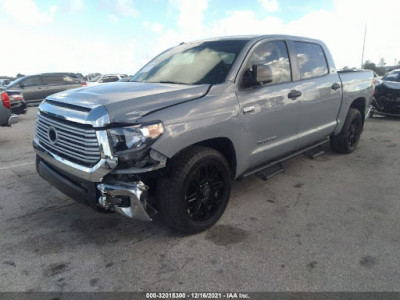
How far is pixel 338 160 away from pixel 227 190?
9.97 feet

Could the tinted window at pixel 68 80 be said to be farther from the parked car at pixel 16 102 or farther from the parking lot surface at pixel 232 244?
the parking lot surface at pixel 232 244

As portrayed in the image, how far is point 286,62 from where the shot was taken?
4066mm

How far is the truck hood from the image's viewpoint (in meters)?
2.61

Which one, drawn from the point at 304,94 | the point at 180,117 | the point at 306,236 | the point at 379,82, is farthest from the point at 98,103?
the point at 379,82

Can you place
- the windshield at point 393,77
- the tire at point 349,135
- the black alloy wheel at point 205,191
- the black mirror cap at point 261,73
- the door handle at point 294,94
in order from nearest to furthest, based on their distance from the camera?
the black alloy wheel at point 205,191
the black mirror cap at point 261,73
the door handle at point 294,94
the tire at point 349,135
the windshield at point 393,77

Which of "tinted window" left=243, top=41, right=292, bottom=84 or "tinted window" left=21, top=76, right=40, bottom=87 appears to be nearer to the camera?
"tinted window" left=243, top=41, right=292, bottom=84

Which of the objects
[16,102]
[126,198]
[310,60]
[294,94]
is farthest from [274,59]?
[16,102]

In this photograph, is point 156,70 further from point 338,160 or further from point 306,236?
point 338,160

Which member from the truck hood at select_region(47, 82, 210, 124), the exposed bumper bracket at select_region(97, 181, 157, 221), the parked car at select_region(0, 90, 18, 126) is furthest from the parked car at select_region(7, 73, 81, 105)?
the exposed bumper bracket at select_region(97, 181, 157, 221)

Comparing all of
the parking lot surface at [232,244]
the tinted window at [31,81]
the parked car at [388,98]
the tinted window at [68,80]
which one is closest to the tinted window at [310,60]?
the parking lot surface at [232,244]

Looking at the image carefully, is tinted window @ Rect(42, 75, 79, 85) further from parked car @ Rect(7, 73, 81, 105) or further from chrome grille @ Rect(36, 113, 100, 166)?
chrome grille @ Rect(36, 113, 100, 166)

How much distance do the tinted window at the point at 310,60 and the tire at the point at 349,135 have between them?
3.81 feet

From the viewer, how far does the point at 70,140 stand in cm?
282

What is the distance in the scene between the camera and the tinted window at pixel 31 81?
14883 mm
